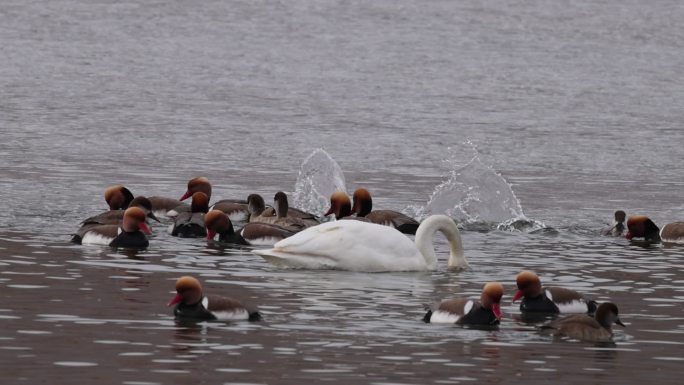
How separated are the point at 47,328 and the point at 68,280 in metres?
2.77

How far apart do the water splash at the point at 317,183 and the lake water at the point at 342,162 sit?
0.72ft

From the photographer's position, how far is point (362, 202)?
835 inches

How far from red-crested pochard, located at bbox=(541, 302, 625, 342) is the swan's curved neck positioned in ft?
13.2

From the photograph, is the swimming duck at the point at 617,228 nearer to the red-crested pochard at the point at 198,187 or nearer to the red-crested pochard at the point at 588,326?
the red-crested pochard at the point at 198,187

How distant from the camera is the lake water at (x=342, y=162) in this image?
1212 centimetres

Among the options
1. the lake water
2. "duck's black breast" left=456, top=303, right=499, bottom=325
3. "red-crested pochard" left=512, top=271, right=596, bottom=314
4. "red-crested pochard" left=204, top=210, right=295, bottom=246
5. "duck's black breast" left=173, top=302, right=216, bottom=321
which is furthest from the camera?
"red-crested pochard" left=204, top=210, right=295, bottom=246

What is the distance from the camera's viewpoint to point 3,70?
1519 inches

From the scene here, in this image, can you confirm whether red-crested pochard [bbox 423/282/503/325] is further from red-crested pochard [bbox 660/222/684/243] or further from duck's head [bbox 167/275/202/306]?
red-crested pochard [bbox 660/222/684/243]

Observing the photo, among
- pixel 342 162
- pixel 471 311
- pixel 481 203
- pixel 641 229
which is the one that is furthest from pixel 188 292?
pixel 342 162

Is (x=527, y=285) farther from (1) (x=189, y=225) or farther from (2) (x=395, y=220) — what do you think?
(1) (x=189, y=225)

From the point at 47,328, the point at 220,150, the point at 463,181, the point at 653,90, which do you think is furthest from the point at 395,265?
the point at 653,90

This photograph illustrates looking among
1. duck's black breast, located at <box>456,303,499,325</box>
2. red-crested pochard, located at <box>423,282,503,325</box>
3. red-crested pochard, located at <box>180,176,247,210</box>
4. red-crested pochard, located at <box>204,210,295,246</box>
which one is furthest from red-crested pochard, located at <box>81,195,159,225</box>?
duck's black breast, located at <box>456,303,499,325</box>

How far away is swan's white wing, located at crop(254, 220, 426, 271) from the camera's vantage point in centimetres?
1697

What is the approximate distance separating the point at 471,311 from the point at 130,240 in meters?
5.79
